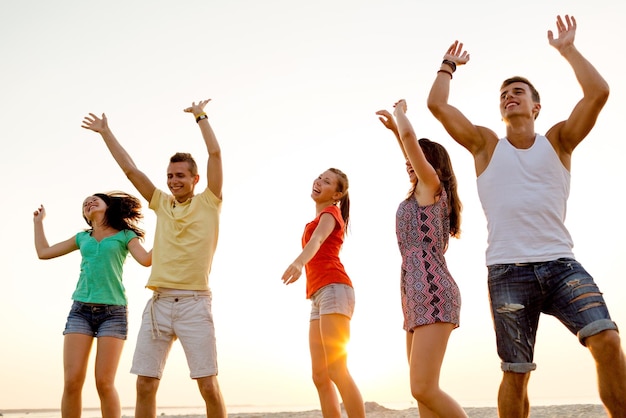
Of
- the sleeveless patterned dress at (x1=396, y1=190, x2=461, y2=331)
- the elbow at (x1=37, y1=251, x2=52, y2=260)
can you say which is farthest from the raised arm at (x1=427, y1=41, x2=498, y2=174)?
the elbow at (x1=37, y1=251, x2=52, y2=260)

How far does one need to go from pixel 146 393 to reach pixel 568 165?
13.1ft

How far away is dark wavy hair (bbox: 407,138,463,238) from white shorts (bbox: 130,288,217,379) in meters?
2.17

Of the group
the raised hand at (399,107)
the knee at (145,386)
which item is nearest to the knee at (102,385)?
the knee at (145,386)

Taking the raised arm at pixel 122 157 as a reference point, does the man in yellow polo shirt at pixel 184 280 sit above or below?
below

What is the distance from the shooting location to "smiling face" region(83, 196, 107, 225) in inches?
303

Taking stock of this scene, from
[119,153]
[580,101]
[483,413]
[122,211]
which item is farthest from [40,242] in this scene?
[483,413]

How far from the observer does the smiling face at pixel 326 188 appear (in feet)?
23.9

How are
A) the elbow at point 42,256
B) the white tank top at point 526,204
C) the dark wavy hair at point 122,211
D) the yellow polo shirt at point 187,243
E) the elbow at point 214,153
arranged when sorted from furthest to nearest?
1. the elbow at point 42,256
2. the dark wavy hair at point 122,211
3. the elbow at point 214,153
4. the yellow polo shirt at point 187,243
5. the white tank top at point 526,204

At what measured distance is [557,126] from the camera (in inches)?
199

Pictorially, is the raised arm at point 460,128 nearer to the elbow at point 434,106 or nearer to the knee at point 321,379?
the elbow at point 434,106

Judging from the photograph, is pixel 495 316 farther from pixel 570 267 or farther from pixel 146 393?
pixel 146 393

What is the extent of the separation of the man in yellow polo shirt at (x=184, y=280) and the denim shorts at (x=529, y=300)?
258cm

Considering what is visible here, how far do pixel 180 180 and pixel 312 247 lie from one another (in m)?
1.53

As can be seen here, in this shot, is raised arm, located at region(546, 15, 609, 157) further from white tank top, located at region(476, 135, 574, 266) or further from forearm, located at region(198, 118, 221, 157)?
forearm, located at region(198, 118, 221, 157)
